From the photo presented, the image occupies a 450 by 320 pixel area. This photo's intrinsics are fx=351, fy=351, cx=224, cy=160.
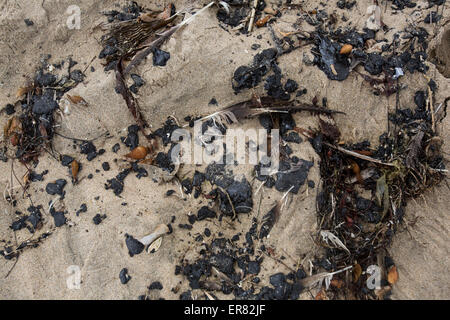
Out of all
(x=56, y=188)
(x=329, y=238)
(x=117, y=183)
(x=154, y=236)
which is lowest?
(x=329, y=238)

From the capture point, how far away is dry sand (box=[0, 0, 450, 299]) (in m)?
2.86

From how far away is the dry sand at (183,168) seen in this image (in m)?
2.86

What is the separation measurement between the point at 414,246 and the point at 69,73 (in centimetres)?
342

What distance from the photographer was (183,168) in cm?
303

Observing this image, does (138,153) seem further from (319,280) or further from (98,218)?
(319,280)

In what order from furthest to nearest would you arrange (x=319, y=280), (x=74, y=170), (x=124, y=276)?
(x=74, y=170)
(x=319, y=280)
(x=124, y=276)

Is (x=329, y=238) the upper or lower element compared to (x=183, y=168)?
lower

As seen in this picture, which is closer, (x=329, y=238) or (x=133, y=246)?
(x=133, y=246)

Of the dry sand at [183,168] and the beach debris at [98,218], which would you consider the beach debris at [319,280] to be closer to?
the dry sand at [183,168]

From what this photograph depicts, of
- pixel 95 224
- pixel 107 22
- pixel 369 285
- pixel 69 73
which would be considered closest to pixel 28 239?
pixel 95 224

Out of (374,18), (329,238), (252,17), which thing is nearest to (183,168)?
(329,238)

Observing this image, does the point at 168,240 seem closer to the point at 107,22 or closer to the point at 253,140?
the point at 253,140

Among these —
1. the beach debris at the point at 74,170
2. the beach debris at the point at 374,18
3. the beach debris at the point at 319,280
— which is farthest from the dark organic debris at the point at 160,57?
the beach debris at the point at 319,280

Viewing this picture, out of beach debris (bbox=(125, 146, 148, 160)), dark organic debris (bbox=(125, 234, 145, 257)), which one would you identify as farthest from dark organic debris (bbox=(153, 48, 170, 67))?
dark organic debris (bbox=(125, 234, 145, 257))
